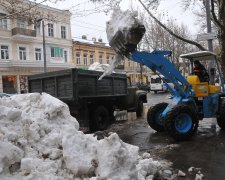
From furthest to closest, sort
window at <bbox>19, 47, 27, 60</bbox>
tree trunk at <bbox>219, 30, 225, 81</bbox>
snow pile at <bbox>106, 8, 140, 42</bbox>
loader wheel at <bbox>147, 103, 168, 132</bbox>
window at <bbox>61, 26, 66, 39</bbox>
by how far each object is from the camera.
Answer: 1. window at <bbox>61, 26, 66, 39</bbox>
2. window at <bbox>19, 47, 27, 60</bbox>
3. tree trunk at <bbox>219, 30, 225, 81</bbox>
4. loader wheel at <bbox>147, 103, 168, 132</bbox>
5. snow pile at <bbox>106, 8, 140, 42</bbox>

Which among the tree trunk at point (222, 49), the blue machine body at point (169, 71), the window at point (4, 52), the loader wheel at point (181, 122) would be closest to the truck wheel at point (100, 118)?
the blue machine body at point (169, 71)

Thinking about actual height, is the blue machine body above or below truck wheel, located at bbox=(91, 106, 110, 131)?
above

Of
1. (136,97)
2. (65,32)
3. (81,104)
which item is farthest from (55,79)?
(65,32)

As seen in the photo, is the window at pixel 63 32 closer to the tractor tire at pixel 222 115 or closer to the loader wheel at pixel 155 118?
the loader wheel at pixel 155 118

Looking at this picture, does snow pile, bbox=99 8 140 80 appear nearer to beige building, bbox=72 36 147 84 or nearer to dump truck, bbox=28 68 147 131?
dump truck, bbox=28 68 147 131

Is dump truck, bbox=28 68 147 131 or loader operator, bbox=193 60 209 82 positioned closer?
loader operator, bbox=193 60 209 82

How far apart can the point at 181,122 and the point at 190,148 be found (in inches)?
41.2

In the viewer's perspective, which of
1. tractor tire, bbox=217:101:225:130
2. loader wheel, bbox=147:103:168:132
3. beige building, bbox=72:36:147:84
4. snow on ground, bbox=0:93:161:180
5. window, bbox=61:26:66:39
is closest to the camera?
snow on ground, bbox=0:93:161:180

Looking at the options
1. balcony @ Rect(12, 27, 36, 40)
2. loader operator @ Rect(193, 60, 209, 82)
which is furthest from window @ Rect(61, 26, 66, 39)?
loader operator @ Rect(193, 60, 209, 82)

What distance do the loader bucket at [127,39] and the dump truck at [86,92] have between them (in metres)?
2.47

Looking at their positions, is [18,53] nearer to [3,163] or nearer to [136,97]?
[136,97]

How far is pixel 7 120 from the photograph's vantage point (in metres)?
4.59

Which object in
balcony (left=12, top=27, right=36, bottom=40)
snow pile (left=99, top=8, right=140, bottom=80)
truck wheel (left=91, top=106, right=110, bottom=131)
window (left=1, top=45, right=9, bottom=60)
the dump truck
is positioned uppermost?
balcony (left=12, top=27, right=36, bottom=40)

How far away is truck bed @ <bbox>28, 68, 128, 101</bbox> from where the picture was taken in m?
8.82
